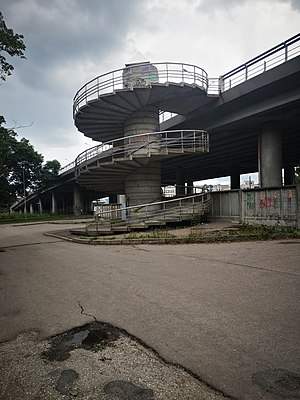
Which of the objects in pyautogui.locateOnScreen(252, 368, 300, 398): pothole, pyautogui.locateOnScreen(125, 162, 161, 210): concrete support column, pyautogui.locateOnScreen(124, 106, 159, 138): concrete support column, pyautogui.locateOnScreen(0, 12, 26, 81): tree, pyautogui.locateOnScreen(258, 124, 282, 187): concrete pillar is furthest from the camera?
pyautogui.locateOnScreen(124, 106, 159, 138): concrete support column

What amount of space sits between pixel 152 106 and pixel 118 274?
17099mm

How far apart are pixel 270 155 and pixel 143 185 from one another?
10437 mm

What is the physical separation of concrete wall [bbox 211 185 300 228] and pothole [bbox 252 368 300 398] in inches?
443

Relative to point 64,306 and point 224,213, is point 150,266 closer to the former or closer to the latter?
point 64,306

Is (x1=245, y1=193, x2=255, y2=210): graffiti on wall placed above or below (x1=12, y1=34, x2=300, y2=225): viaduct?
below

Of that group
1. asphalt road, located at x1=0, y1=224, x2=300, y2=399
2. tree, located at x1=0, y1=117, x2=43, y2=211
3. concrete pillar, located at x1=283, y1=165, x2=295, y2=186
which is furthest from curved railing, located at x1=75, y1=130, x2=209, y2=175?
tree, located at x1=0, y1=117, x2=43, y2=211

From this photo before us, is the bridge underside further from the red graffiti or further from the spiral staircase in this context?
the red graffiti

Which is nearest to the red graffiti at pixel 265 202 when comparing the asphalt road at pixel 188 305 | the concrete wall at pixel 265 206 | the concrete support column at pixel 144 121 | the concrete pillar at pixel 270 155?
the concrete wall at pixel 265 206

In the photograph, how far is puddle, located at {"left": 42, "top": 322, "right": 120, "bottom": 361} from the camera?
10.1ft

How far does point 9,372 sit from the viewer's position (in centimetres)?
274

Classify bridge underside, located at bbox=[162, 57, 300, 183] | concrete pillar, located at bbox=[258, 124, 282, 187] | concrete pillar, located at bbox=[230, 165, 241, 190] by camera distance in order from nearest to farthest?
bridge underside, located at bbox=[162, 57, 300, 183] → concrete pillar, located at bbox=[258, 124, 282, 187] → concrete pillar, located at bbox=[230, 165, 241, 190]

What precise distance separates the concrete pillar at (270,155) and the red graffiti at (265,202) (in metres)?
7.31

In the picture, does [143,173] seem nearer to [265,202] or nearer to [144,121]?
[144,121]

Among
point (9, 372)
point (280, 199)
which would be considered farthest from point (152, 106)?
point (9, 372)
